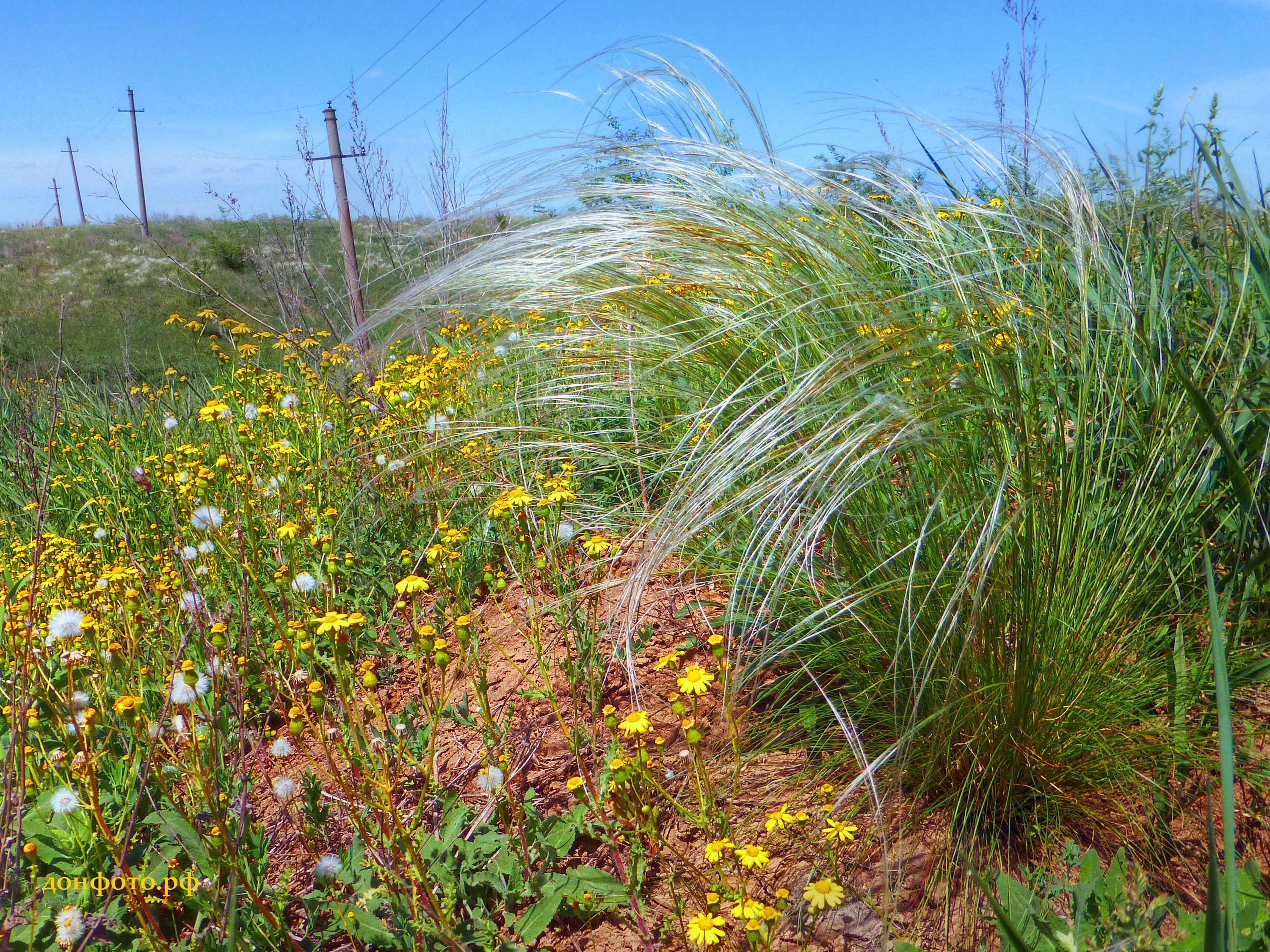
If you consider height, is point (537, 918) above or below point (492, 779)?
below

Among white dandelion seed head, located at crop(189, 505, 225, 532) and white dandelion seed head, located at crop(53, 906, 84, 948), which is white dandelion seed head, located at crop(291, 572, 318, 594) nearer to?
white dandelion seed head, located at crop(189, 505, 225, 532)

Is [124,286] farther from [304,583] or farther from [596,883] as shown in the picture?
[596,883]

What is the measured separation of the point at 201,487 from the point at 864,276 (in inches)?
70.0

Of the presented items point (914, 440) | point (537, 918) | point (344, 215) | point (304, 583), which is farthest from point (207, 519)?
point (344, 215)

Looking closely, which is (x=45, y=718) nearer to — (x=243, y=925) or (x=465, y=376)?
(x=243, y=925)

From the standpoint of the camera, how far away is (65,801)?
4.13ft

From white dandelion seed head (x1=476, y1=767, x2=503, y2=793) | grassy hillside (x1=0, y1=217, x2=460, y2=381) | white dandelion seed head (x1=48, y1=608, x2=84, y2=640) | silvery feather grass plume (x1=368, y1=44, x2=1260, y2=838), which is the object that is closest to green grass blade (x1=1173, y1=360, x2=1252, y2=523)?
silvery feather grass plume (x1=368, y1=44, x2=1260, y2=838)

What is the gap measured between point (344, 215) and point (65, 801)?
6.10 metres

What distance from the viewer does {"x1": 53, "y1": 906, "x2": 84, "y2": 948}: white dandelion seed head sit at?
1.06m

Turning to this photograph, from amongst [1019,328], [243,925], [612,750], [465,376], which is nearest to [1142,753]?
[1019,328]

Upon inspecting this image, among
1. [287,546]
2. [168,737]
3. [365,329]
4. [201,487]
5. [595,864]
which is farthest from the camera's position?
[287,546]

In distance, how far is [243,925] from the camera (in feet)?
3.88

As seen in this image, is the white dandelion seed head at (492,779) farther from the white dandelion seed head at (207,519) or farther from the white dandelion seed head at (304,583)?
the white dandelion seed head at (207,519)

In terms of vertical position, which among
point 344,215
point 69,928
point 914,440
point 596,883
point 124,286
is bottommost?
point 596,883
